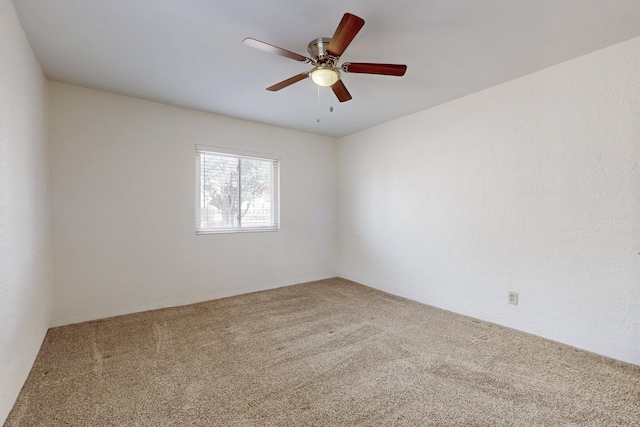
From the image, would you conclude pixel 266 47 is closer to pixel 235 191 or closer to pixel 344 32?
pixel 344 32

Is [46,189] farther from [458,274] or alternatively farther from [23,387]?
[458,274]

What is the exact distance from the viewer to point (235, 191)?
3873 millimetres

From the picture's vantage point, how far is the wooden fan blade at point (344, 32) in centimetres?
146

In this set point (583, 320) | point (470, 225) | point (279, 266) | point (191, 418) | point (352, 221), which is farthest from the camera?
point (352, 221)

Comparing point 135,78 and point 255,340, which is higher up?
point 135,78

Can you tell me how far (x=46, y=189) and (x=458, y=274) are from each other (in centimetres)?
421

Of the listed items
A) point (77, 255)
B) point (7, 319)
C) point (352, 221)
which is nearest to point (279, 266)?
point (352, 221)

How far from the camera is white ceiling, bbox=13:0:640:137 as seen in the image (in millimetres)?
1737

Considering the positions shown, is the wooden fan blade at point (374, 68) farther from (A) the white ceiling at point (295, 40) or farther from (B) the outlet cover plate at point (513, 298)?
(B) the outlet cover plate at point (513, 298)

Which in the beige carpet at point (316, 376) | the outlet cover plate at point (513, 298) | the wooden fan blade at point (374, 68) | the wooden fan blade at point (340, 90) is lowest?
the beige carpet at point (316, 376)

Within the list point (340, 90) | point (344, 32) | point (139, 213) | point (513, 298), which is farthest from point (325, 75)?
point (513, 298)

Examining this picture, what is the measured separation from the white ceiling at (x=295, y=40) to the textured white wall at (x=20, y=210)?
30 centimetres

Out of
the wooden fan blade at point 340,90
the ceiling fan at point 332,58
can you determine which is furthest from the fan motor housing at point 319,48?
the wooden fan blade at point 340,90

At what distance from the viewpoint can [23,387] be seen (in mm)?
1792
